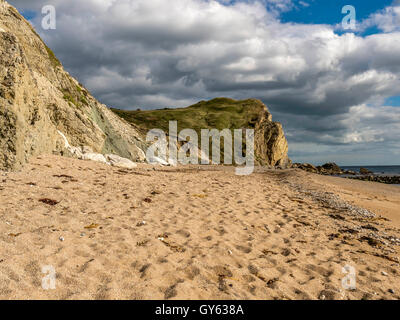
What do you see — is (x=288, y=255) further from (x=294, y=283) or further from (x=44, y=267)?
(x=44, y=267)

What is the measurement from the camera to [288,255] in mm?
6098

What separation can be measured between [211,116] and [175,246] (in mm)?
85106

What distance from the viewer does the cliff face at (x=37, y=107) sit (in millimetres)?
10766

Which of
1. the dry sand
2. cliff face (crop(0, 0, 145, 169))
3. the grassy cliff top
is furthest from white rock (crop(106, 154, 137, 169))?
the grassy cliff top

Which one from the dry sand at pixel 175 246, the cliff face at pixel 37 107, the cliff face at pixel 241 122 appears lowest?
the dry sand at pixel 175 246

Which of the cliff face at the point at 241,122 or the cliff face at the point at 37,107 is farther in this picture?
the cliff face at the point at 241,122

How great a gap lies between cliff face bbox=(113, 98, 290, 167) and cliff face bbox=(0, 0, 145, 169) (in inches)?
1569

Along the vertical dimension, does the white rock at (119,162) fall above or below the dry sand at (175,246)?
above

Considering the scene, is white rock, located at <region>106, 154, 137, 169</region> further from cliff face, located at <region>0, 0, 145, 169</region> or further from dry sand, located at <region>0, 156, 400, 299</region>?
dry sand, located at <region>0, 156, 400, 299</region>

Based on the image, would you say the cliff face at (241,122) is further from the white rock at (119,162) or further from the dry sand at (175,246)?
the dry sand at (175,246)

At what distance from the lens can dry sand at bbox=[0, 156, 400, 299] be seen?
4.27 metres

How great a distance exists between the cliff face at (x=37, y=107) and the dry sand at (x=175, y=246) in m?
1.90

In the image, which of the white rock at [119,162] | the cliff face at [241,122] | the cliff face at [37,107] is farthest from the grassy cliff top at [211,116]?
the white rock at [119,162]

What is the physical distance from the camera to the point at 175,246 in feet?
19.2
